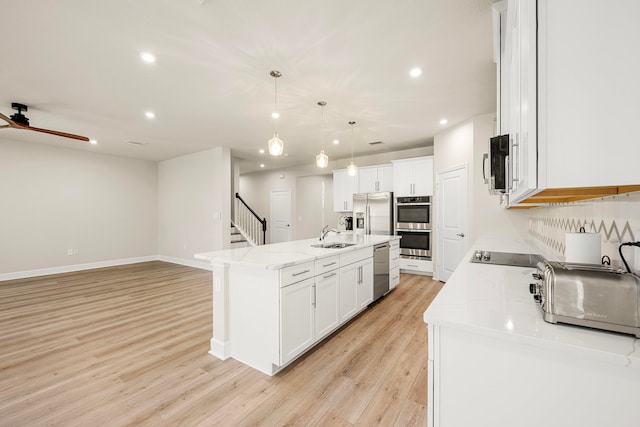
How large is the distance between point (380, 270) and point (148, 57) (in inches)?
138

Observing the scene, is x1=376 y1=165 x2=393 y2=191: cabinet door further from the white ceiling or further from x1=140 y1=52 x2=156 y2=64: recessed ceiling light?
x1=140 y1=52 x2=156 y2=64: recessed ceiling light

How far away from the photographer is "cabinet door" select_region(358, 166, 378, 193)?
5879 millimetres

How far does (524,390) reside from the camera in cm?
87

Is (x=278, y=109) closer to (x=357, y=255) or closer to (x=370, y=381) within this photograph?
(x=357, y=255)

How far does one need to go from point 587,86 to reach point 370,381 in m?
2.09

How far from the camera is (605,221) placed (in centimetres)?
118

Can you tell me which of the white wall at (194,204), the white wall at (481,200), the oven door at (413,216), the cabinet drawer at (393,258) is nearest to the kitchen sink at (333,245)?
the cabinet drawer at (393,258)

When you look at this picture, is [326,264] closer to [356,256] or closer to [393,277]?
[356,256]

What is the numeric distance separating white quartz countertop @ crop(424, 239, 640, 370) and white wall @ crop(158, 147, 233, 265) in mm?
5093

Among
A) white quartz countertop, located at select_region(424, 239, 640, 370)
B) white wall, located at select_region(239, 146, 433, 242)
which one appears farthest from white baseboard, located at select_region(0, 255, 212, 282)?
white quartz countertop, located at select_region(424, 239, 640, 370)

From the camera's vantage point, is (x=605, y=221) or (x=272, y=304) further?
(x=272, y=304)

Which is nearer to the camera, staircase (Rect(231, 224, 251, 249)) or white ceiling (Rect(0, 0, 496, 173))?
white ceiling (Rect(0, 0, 496, 173))

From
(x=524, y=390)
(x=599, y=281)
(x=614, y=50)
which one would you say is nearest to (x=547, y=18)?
(x=614, y=50)

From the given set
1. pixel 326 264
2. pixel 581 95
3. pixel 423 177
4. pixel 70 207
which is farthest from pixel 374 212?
pixel 70 207
